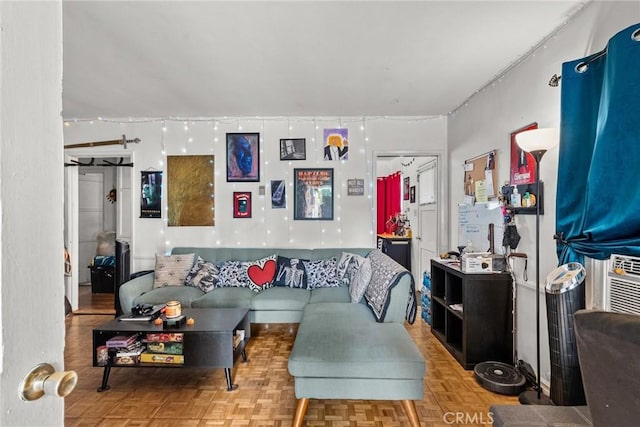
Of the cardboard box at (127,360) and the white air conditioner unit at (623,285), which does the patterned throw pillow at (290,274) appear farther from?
the white air conditioner unit at (623,285)

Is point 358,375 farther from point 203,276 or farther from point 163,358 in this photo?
point 203,276

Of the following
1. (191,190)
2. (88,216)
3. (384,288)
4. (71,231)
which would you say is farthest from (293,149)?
(88,216)

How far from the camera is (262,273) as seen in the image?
11.5ft

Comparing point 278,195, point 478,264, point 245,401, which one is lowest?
point 245,401

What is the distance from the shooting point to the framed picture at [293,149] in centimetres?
406

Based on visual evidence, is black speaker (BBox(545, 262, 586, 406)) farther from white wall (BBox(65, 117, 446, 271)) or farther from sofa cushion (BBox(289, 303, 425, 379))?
white wall (BBox(65, 117, 446, 271))

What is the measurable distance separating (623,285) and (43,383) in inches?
83.4

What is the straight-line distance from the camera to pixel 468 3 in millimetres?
1881

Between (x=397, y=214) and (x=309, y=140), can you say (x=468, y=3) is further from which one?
(x=397, y=214)

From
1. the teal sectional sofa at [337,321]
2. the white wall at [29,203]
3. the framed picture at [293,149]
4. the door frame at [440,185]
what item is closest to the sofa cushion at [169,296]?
the teal sectional sofa at [337,321]

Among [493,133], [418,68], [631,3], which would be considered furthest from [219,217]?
[631,3]

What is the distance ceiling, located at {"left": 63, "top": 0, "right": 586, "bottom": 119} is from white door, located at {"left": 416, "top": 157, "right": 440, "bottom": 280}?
1112 millimetres

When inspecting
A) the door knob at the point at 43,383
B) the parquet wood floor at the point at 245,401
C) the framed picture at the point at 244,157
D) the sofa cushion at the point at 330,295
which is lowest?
the parquet wood floor at the point at 245,401

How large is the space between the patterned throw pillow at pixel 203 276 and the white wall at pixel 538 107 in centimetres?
286
